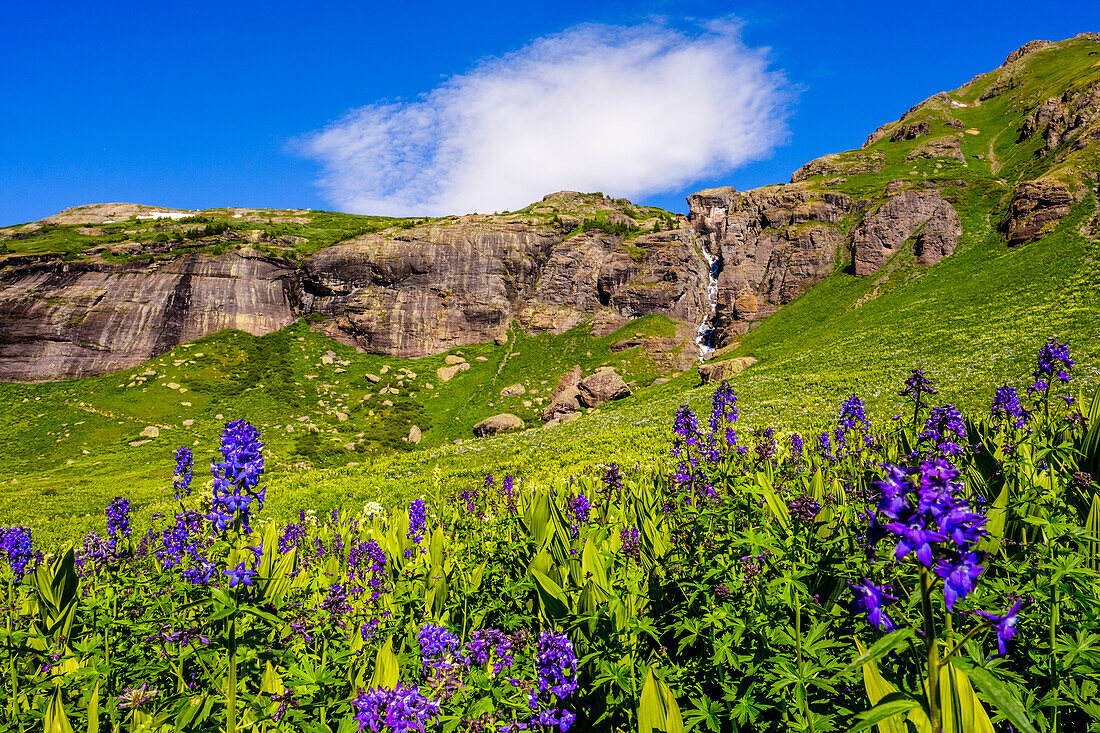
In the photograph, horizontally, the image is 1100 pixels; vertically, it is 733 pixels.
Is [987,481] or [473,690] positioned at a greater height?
[987,481]

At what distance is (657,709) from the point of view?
7.92ft

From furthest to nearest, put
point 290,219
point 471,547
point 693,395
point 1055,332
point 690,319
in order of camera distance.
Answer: point 290,219 < point 690,319 < point 693,395 < point 1055,332 < point 471,547

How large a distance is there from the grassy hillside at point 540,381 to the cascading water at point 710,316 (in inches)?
194

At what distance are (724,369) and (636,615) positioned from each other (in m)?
32.2

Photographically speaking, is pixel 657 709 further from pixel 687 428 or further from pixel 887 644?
pixel 687 428

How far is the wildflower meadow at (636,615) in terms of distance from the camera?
6.72ft

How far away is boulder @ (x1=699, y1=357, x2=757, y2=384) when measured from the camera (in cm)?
3231

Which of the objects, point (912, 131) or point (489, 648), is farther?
point (912, 131)

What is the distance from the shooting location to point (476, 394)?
4288 cm

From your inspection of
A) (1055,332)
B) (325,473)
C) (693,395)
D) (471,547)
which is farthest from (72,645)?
(1055,332)

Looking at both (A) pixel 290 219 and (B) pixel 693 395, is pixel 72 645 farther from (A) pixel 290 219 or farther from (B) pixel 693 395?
(A) pixel 290 219

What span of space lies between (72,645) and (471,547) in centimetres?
365

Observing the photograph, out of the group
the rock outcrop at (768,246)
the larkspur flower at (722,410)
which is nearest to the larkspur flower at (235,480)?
the larkspur flower at (722,410)

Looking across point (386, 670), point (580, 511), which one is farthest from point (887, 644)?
point (580, 511)
